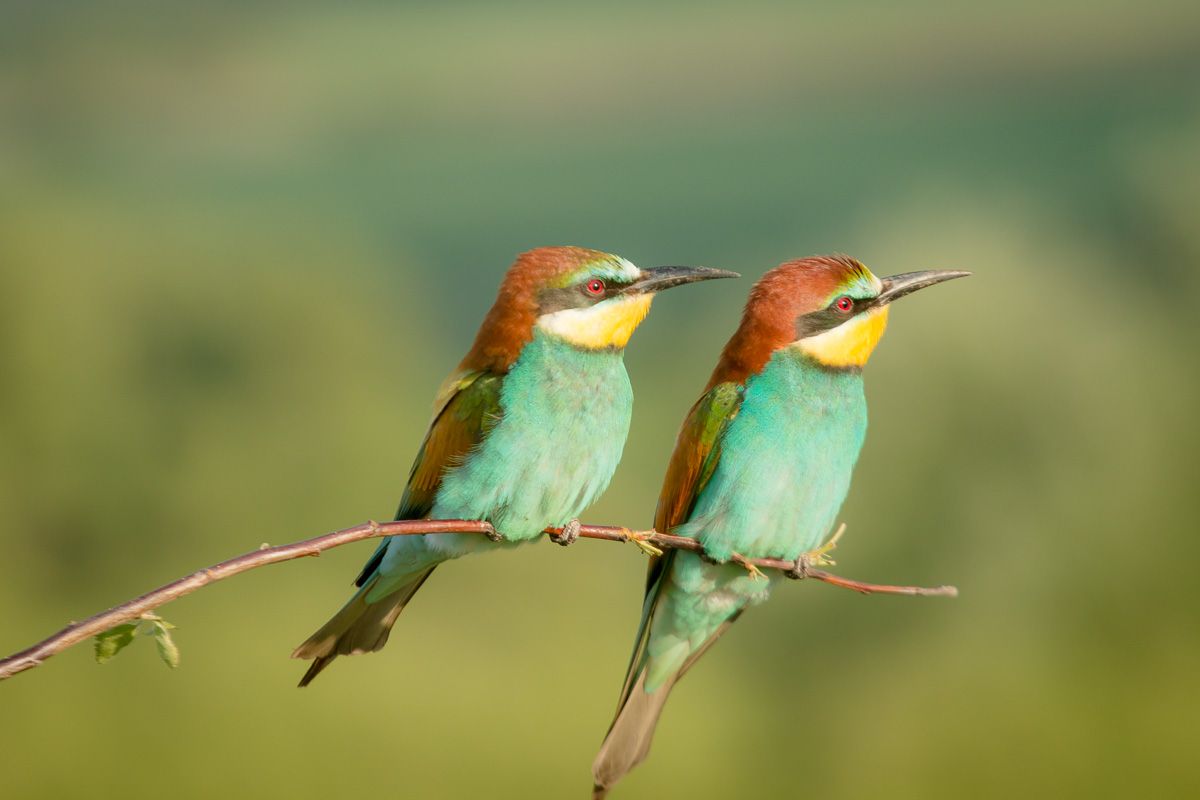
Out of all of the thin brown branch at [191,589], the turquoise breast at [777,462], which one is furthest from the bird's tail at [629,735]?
the thin brown branch at [191,589]

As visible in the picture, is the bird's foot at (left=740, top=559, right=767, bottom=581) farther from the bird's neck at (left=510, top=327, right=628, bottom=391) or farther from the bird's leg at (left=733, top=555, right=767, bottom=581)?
the bird's neck at (left=510, top=327, right=628, bottom=391)

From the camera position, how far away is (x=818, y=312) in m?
1.54

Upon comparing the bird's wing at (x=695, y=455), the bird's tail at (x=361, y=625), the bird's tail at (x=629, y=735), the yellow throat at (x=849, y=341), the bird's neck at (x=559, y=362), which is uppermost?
the yellow throat at (x=849, y=341)

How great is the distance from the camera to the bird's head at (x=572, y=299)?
138cm

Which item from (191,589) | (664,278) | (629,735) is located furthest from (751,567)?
(191,589)

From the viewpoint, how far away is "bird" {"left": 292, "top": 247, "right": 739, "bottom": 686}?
142 cm

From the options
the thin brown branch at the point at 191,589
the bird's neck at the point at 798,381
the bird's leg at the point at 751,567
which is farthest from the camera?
the bird's neck at the point at 798,381

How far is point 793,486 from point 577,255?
462 millimetres

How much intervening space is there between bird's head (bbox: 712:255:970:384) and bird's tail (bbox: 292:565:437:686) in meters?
0.52

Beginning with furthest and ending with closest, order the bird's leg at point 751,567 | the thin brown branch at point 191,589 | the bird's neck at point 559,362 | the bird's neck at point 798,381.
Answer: the bird's neck at point 798,381 < the bird's neck at point 559,362 < the bird's leg at point 751,567 < the thin brown branch at point 191,589

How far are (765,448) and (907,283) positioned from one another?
30 cm

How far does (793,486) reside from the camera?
163 centimetres

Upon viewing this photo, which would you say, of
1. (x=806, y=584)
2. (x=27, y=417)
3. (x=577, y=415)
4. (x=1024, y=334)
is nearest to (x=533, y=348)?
(x=577, y=415)

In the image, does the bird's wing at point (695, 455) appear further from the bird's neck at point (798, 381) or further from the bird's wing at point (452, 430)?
the bird's wing at point (452, 430)
